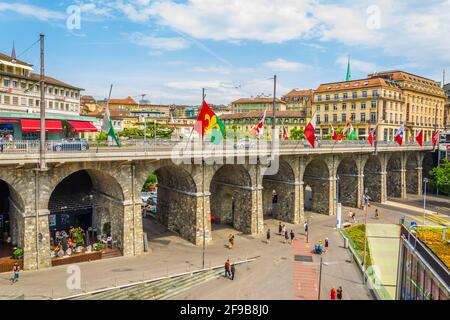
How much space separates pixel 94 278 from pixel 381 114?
74519 mm

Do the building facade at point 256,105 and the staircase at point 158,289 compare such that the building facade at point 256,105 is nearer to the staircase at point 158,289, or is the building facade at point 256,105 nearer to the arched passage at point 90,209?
the arched passage at point 90,209

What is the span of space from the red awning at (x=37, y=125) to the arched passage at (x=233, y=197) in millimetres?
19360

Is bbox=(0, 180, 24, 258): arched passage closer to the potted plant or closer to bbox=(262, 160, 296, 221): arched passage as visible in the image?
the potted plant

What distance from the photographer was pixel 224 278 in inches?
1150

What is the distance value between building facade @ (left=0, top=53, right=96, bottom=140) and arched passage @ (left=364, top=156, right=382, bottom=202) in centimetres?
4722

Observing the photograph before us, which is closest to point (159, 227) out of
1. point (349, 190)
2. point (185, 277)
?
point (185, 277)

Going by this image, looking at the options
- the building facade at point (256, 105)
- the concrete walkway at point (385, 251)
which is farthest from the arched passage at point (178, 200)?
the building facade at point (256, 105)

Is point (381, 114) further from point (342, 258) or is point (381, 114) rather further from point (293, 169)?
point (342, 258)

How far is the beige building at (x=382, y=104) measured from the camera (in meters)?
82.3

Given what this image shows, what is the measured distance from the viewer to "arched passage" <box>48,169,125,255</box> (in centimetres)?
3312

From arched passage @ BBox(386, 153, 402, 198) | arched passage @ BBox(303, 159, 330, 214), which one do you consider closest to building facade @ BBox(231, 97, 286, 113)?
arched passage @ BBox(386, 153, 402, 198)

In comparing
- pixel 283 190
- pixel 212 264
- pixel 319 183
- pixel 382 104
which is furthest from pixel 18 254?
pixel 382 104

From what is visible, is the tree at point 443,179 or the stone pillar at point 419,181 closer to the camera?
the tree at point 443,179

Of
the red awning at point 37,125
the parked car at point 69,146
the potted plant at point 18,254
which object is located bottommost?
the potted plant at point 18,254
